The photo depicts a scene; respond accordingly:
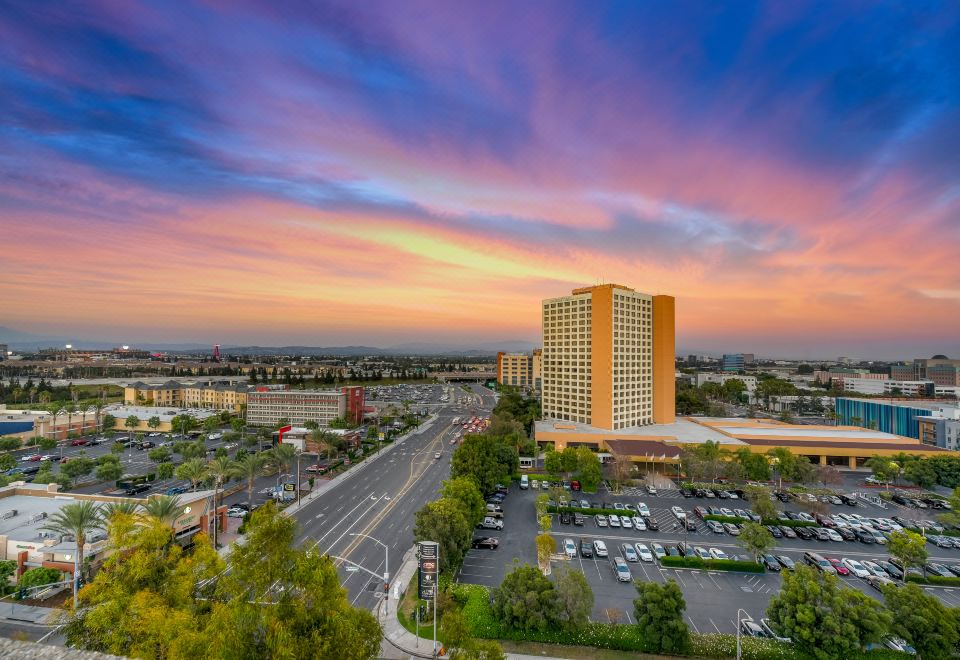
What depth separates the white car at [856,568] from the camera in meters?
36.3

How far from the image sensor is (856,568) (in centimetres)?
3697

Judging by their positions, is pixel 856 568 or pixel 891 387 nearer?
pixel 856 568

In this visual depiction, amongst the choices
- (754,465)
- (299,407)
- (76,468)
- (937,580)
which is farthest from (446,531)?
(299,407)

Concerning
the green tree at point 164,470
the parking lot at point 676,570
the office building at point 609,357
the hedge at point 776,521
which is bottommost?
the parking lot at point 676,570

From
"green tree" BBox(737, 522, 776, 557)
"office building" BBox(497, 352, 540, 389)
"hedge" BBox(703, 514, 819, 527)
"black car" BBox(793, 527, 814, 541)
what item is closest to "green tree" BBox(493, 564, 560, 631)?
"green tree" BBox(737, 522, 776, 557)

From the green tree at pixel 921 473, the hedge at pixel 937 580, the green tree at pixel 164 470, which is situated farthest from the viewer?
the green tree at pixel 164 470

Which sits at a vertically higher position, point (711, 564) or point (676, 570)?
point (711, 564)

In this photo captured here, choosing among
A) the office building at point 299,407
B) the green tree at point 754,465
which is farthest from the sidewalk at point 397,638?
the office building at point 299,407

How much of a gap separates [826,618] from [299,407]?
94584mm

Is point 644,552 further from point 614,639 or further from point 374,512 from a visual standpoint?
point 374,512

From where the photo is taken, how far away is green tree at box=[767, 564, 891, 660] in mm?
24719

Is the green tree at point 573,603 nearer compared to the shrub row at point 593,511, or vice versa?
the green tree at point 573,603

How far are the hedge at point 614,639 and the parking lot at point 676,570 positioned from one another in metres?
1.57

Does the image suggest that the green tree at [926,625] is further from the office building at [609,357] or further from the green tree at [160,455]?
the green tree at [160,455]
